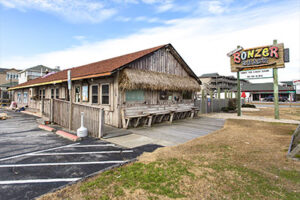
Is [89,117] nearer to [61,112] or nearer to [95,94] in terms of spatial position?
[61,112]

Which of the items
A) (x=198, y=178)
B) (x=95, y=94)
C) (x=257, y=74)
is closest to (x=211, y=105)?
(x=257, y=74)

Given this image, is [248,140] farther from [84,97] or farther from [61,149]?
[84,97]

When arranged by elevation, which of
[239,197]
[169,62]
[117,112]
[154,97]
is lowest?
[239,197]

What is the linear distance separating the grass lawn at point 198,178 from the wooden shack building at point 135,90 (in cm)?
415

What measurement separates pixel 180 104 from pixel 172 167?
10.1 meters

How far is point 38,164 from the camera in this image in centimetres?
438

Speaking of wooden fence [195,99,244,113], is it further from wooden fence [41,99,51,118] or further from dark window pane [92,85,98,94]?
wooden fence [41,99,51,118]

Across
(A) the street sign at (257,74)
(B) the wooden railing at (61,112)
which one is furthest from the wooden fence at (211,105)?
(B) the wooden railing at (61,112)

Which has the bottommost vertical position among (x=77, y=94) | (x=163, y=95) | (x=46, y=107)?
(x=46, y=107)

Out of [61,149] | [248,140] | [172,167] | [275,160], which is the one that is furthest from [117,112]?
[275,160]

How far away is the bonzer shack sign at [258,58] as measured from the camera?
13773 millimetres

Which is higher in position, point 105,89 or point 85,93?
point 105,89

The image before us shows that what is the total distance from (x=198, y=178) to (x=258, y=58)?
50.1 ft

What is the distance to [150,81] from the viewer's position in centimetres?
1052
